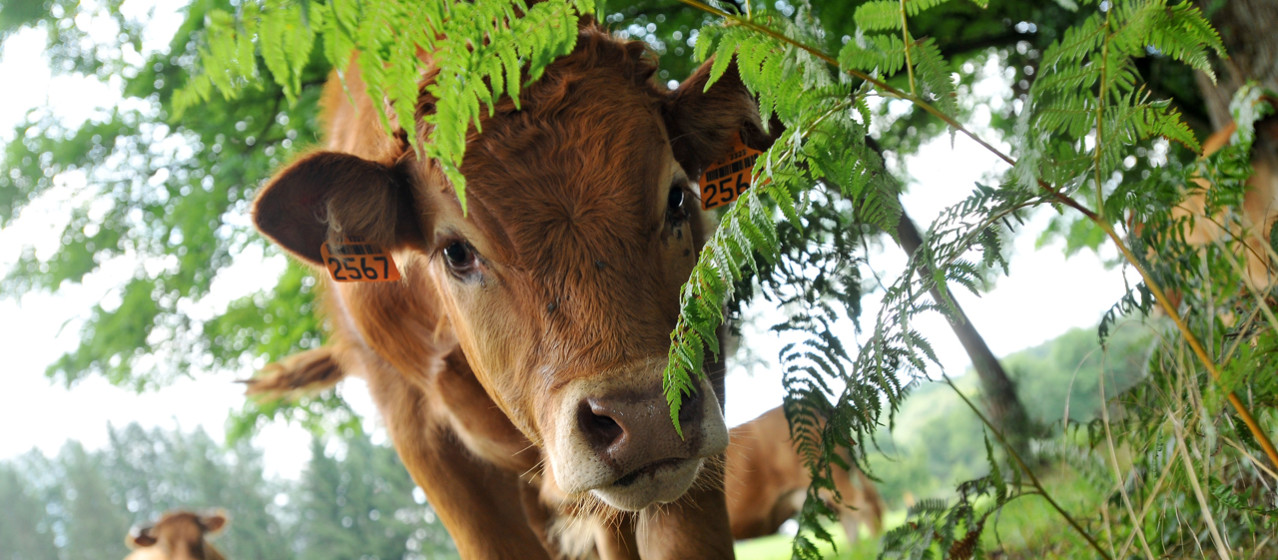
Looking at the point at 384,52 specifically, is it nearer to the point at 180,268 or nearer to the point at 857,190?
the point at 857,190

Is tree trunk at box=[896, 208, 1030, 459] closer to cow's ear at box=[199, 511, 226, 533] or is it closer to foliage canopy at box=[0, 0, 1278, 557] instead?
foliage canopy at box=[0, 0, 1278, 557]

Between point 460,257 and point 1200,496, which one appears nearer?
point 1200,496

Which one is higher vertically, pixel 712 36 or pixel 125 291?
pixel 125 291

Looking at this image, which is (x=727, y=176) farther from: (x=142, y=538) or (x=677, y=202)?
Result: (x=142, y=538)

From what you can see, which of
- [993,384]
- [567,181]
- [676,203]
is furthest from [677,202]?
[993,384]

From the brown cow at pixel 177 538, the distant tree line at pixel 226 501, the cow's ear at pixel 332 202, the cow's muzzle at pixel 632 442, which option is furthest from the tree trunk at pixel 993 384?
the distant tree line at pixel 226 501

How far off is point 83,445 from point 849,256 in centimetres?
3884

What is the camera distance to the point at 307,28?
3.91ft

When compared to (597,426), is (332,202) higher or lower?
higher

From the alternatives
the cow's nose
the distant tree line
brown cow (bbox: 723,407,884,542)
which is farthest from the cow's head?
the distant tree line

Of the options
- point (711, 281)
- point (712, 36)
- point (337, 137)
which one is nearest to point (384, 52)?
point (712, 36)

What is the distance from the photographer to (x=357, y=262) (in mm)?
2490

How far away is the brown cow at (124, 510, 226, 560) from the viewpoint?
9.69 metres

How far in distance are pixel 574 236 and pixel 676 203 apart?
426 millimetres
